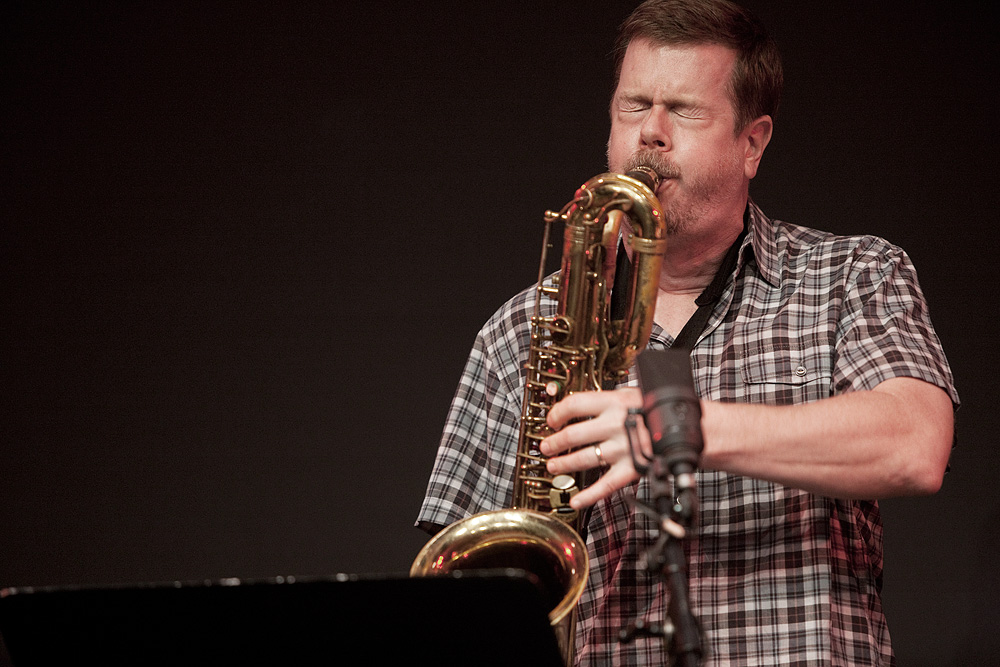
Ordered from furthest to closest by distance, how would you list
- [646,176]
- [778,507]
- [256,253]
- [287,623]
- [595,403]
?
[256,253] < [646,176] < [778,507] < [595,403] < [287,623]

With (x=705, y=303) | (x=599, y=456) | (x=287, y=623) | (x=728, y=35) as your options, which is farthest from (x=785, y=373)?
(x=287, y=623)

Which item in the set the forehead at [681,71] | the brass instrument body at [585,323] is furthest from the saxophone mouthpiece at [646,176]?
the forehead at [681,71]

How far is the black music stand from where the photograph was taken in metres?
1.27

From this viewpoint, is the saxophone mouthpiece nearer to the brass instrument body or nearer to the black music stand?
the brass instrument body

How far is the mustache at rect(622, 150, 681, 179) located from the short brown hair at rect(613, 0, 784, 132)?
21cm

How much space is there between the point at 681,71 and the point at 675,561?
1.43 m

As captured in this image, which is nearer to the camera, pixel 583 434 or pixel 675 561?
pixel 675 561

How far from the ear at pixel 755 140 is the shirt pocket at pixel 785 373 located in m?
0.48

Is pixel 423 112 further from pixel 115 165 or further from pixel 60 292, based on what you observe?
pixel 60 292

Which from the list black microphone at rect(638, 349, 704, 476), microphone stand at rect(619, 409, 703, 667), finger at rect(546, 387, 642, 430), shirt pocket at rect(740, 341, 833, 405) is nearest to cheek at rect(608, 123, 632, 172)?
shirt pocket at rect(740, 341, 833, 405)

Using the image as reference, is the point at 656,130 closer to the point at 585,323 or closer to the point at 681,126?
the point at 681,126

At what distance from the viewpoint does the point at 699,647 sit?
1087 millimetres

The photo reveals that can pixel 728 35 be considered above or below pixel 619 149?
above

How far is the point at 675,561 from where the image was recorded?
1.13 metres
